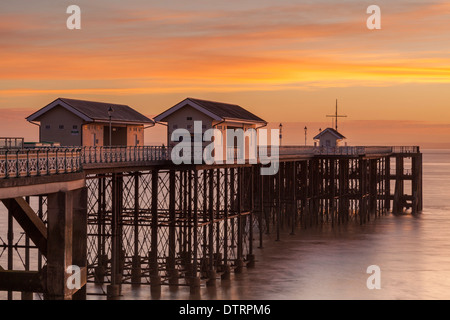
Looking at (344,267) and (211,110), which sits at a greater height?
(211,110)

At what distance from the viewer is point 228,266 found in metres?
38.2

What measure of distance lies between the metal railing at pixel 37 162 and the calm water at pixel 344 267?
25.4 feet

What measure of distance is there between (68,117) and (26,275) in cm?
1410

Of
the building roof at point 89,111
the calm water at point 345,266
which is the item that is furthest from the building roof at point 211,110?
the calm water at point 345,266

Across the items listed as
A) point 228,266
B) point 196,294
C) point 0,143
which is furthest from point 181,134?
point 0,143

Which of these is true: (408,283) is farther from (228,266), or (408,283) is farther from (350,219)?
(350,219)

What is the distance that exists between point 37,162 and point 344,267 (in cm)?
2182

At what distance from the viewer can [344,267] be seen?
138 ft

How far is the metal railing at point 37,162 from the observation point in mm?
22778

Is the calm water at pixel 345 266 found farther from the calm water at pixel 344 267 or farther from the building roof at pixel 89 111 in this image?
the building roof at pixel 89 111

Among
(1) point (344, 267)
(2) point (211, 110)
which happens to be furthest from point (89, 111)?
(1) point (344, 267)

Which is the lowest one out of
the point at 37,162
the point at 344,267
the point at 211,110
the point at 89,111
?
the point at 344,267

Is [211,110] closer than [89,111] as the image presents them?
No

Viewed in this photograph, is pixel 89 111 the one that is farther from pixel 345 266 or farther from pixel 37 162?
pixel 345 266
